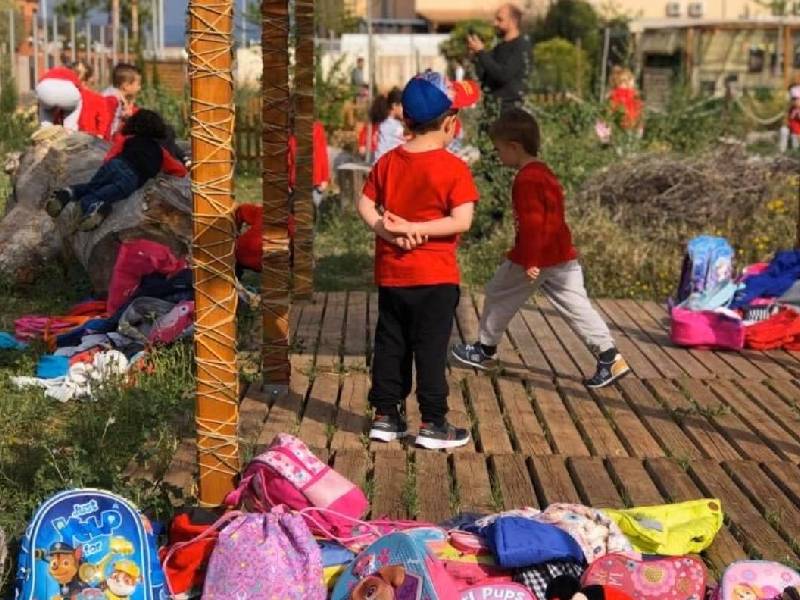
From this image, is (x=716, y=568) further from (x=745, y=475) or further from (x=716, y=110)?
(x=716, y=110)

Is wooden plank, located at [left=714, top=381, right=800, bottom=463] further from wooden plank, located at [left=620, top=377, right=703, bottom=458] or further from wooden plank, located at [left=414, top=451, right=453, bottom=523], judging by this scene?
wooden plank, located at [left=414, top=451, right=453, bottom=523]

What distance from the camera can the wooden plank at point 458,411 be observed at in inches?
222

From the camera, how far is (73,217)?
9.30 metres

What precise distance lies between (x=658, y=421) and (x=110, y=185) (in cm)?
446

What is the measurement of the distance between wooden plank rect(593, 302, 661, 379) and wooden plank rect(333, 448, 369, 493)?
6.90 feet

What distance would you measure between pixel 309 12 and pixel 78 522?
4.60 meters

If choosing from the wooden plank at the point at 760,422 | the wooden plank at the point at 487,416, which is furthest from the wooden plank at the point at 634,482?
A: the wooden plank at the point at 760,422

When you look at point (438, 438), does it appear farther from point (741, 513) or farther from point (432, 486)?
point (741, 513)

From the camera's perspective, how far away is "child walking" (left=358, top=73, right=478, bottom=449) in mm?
5305

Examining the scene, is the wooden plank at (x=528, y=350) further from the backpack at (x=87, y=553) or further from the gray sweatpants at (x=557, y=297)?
the backpack at (x=87, y=553)

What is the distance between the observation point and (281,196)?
655 centimetres

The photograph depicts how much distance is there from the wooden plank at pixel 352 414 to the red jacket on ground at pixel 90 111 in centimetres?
597

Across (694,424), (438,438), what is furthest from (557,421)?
(438,438)

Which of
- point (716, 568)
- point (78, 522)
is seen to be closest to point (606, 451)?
point (716, 568)
